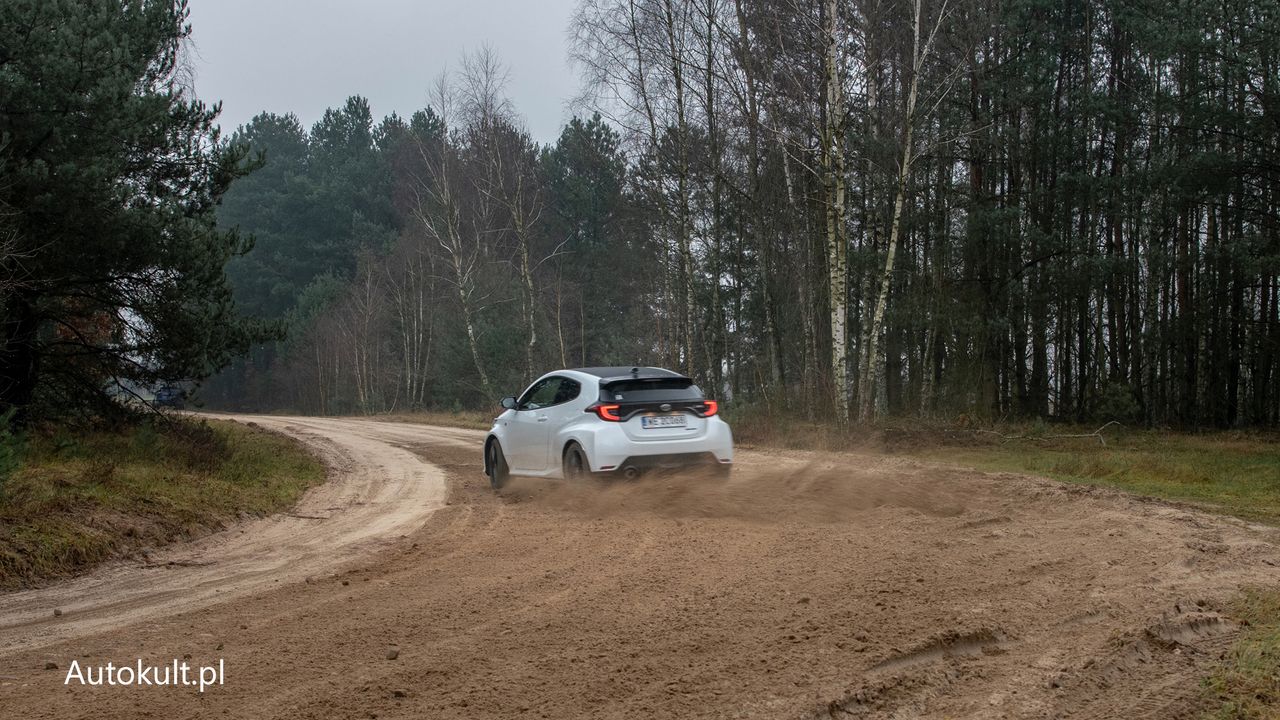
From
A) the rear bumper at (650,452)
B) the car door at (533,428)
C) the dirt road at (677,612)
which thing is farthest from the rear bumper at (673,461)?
the car door at (533,428)

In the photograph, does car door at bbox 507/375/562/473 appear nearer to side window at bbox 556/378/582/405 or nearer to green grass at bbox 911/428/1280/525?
side window at bbox 556/378/582/405

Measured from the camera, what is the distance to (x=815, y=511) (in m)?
9.77

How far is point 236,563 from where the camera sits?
8.09 m

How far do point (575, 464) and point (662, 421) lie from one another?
45.9 inches

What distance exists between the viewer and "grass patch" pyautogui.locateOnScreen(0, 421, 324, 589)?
7988 millimetres

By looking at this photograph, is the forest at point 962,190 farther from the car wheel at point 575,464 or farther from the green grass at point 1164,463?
the car wheel at point 575,464

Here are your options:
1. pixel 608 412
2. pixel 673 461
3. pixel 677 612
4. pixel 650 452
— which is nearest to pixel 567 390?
pixel 608 412

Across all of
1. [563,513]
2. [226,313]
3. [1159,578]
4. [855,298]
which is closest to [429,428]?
[226,313]

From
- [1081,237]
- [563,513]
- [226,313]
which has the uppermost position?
[1081,237]

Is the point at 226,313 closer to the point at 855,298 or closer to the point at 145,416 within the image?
the point at 145,416

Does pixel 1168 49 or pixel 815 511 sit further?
pixel 1168 49

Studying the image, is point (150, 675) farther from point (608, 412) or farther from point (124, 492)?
point (608, 412)

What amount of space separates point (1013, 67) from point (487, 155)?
18.0 meters

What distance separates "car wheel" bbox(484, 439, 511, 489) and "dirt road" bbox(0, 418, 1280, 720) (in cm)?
227
